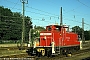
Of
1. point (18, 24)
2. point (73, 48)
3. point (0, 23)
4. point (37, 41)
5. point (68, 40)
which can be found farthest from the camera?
point (18, 24)

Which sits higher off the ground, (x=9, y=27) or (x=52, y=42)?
(x=9, y=27)

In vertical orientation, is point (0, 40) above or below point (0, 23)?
below

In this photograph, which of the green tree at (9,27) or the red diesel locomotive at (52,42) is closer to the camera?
the red diesel locomotive at (52,42)

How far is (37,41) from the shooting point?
19.9 metres

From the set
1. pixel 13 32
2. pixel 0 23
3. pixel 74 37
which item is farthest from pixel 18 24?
pixel 74 37

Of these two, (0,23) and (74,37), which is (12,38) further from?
(74,37)

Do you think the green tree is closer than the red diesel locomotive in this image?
No

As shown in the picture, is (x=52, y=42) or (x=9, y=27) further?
(x=9, y=27)

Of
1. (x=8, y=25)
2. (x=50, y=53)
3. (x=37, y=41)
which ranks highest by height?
(x=8, y=25)

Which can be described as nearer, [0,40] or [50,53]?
[50,53]

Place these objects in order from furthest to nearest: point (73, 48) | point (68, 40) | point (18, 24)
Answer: point (18, 24), point (73, 48), point (68, 40)

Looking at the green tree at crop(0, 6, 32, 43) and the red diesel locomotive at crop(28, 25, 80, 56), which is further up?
the green tree at crop(0, 6, 32, 43)

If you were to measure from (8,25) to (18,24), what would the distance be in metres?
7.10

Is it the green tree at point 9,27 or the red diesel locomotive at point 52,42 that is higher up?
the green tree at point 9,27
